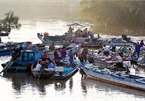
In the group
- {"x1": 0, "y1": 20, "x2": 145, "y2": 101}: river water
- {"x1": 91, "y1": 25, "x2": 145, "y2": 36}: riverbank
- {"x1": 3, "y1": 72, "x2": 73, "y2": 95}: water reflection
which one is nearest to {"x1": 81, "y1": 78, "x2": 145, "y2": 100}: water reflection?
{"x1": 0, "y1": 20, "x2": 145, "y2": 101}: river water

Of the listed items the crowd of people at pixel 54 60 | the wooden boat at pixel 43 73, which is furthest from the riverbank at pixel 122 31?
the wooden boat at pixel 43 73

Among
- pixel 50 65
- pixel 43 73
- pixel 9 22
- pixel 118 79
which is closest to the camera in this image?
pixel 118 79

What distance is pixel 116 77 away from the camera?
26094mm

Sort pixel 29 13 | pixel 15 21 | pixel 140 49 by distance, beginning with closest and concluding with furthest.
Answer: pixel 140 49 < pixel 15 21 < pixel 29 13

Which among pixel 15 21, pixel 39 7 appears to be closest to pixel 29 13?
pixel 39 7

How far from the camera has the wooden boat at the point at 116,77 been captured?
25109 mm

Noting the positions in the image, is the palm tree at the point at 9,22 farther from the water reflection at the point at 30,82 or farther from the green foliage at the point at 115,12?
the water reflection at the point at 30,82

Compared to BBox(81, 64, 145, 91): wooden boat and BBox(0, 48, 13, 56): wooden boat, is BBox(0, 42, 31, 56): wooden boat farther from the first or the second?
BBox(81, 64, 145, 91): wooden boat

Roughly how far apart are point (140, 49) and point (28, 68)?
1015 centimetres

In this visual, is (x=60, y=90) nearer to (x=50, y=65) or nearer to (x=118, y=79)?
(x=50, y=65)

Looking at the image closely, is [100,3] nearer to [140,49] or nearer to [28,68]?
[140,49]

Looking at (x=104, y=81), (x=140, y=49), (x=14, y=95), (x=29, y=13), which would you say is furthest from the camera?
(x=29, y=13)

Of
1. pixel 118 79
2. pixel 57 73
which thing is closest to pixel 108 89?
pixel 118 79

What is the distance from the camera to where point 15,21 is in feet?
178
